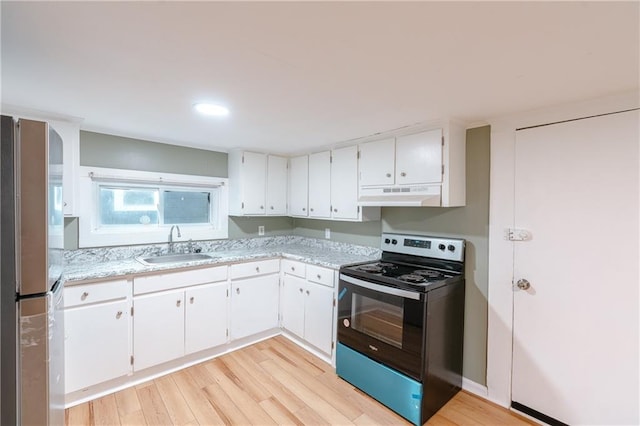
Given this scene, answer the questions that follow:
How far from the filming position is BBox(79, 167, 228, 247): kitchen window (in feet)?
8.73

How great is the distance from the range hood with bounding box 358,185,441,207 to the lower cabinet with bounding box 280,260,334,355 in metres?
0.76

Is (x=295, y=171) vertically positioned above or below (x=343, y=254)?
above

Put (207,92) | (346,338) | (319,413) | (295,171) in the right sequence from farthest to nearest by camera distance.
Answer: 1. (295,171)
2. (346,338)
3. (319,413)
4. (207,92)

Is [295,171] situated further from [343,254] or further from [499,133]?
[499,133]

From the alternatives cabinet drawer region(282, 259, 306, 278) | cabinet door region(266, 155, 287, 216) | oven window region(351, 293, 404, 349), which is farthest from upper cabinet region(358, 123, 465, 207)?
cabinet door region(266, 155, 287, 216)

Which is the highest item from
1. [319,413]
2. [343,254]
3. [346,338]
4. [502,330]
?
[343,254]

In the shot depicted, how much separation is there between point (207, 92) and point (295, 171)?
6.63 ft

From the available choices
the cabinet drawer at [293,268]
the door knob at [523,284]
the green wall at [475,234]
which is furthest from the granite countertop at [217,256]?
the door knob at [523,284]

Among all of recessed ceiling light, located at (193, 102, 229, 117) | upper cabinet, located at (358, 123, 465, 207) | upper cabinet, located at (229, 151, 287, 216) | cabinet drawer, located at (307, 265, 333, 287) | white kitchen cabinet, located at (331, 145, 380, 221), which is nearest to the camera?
recessed ceiling light, located at (193, 102, 229, 117)

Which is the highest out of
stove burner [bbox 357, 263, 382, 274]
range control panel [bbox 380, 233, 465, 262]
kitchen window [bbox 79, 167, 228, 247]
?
kitchen window [bbox 79, 167, 228, 247]

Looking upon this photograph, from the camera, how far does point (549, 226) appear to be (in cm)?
198

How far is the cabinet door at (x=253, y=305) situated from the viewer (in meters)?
2.94

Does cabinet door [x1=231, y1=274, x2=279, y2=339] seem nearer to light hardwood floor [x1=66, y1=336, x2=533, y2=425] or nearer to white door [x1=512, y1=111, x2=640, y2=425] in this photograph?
light hardwood floor [x1=66, y1=336, x2=533, y2=425]

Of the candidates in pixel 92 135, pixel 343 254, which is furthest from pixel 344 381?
pixel 92 135
